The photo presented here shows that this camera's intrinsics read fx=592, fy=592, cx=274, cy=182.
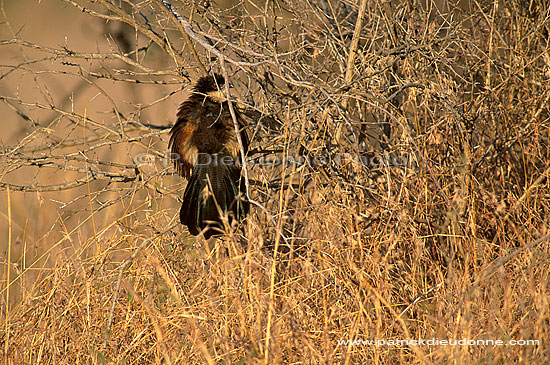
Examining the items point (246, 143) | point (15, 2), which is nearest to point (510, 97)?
point (246, 143)

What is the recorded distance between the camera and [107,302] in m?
2.82

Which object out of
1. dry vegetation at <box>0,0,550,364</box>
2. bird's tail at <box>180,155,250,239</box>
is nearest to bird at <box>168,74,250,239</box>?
bird's tail at <box>180,155,250,239</box>

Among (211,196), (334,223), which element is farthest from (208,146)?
(334,223)

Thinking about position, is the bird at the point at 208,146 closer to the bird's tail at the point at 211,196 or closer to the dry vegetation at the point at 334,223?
the bird's tail at the point at 211,196

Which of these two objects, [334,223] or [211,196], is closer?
[334,223]

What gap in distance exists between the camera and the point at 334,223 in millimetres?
2920

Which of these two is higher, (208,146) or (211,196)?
(208,146)

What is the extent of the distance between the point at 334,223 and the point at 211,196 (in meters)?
0.66

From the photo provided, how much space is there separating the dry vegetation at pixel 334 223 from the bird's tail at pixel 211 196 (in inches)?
4.2

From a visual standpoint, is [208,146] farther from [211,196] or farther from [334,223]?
[334,223]

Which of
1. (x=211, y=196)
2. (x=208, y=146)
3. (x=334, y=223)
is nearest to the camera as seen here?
(x=334, y=223)

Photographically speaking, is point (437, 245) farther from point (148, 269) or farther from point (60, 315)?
point (60, 315)

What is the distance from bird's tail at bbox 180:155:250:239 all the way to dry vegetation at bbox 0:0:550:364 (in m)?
0.11

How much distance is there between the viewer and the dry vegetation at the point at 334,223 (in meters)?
2.37
